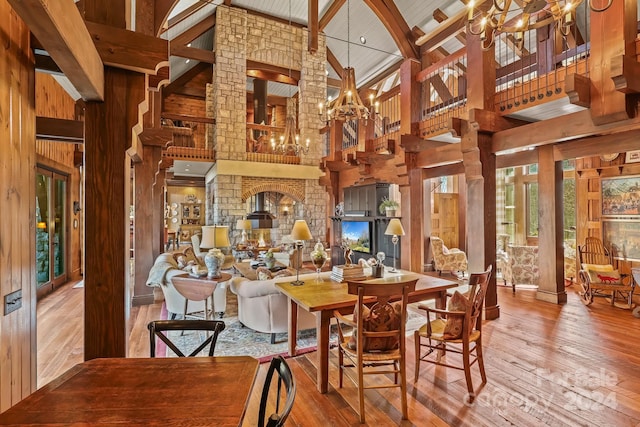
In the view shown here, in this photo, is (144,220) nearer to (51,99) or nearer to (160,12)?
(51,99)

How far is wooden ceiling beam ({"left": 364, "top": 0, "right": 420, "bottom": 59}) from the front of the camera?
7832 mm

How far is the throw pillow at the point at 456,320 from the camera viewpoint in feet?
8.21

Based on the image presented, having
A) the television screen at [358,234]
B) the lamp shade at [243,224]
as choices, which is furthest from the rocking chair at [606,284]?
the lamp shade at [243,224]

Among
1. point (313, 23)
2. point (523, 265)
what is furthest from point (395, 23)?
point (523, 265)

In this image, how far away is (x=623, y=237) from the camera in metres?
5.62

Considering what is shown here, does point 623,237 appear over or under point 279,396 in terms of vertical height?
over

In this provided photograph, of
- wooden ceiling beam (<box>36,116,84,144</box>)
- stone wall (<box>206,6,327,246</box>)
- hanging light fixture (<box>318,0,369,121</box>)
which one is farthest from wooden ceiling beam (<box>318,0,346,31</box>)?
wooden ceiling beam (<box>36,116,84,144</box>)

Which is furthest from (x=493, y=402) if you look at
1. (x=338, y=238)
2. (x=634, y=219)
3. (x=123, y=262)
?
(x=338, y=238)

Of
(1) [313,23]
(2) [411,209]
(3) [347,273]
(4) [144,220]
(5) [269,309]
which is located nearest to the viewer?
(3) [347,273]

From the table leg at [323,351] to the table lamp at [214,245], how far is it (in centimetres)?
198

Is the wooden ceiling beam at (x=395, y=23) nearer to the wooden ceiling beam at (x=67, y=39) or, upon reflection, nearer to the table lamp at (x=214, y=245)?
the table lamp at (x=214, y=245)

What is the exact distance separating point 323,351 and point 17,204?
7.25 feet

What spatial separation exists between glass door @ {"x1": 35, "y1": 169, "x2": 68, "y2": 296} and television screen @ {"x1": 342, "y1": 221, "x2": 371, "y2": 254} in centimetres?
597

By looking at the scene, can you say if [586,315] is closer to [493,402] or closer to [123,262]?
[493,402]
